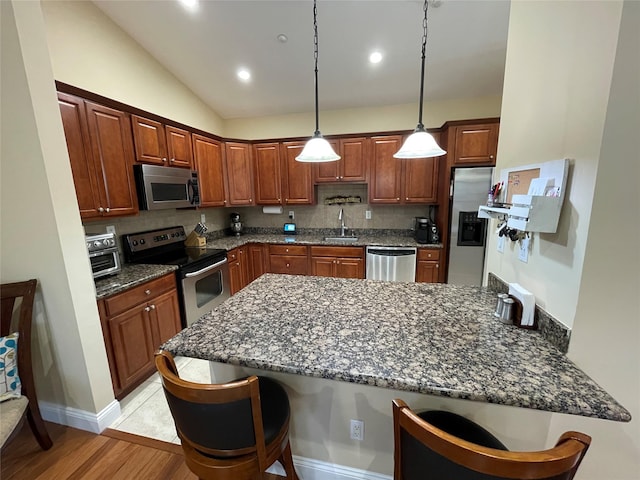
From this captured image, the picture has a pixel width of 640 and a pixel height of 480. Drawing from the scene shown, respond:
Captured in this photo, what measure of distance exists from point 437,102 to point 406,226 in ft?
5.42

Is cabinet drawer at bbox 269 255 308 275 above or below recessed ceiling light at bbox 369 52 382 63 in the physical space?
below

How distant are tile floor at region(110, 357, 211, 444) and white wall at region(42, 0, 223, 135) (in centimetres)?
258

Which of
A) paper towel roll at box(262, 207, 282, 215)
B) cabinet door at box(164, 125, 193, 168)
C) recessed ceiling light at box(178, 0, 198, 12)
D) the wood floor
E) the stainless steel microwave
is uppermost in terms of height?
recessed ceiling light at box(178, 0, 198, 12)

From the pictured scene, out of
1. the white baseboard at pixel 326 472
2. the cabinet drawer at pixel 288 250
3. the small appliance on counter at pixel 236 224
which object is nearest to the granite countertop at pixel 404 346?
the white baseboard at pixel 326 472

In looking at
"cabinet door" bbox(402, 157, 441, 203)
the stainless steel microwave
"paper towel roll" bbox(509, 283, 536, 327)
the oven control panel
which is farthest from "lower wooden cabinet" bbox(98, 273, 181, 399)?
"cabinet door" bbox(402, 157, 441, 203)

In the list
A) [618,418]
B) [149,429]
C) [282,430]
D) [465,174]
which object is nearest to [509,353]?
[618,418]

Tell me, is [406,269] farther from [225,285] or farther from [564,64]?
[564,64]

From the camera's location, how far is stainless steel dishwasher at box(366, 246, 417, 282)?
3180 millimetres

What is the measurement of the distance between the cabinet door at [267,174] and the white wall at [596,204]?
10.1 ft

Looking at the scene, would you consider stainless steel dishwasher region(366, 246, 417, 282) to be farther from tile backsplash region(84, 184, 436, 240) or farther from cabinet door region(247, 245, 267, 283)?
cabinet door region(247, 245, 267, 283)

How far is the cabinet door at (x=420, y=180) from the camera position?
329 cm

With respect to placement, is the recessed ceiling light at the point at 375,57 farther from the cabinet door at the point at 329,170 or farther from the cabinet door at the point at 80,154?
the cabinet door at the point at 80,154

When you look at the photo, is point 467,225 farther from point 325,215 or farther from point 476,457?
point 476,457

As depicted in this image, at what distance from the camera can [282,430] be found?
997 millimetres
